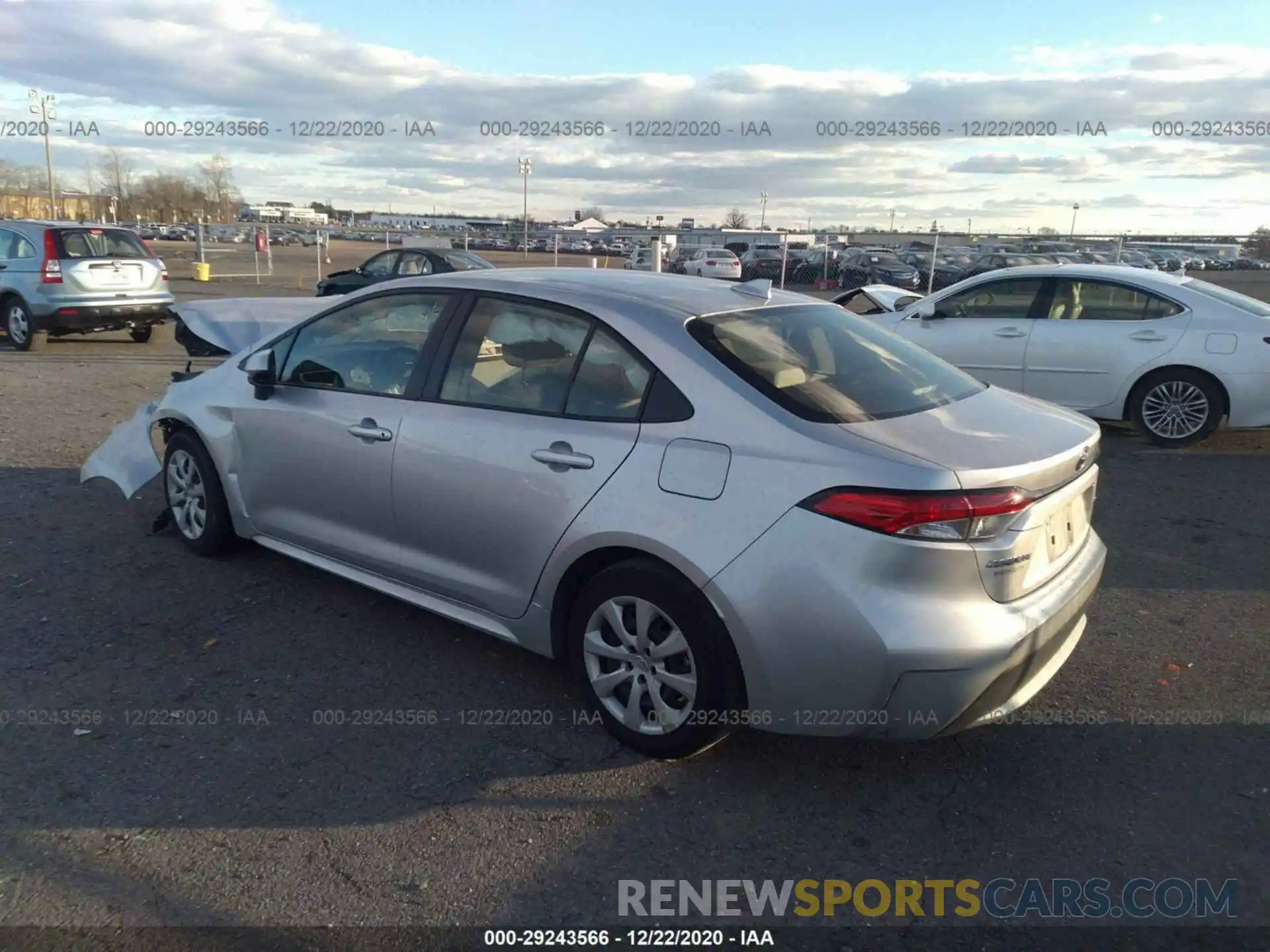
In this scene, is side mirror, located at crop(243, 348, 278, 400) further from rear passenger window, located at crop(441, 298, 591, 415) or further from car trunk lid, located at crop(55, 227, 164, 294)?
car trunk lid, located at crop(55, 227, 164, 294)

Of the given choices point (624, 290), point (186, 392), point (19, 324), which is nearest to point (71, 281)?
point (19, 324)

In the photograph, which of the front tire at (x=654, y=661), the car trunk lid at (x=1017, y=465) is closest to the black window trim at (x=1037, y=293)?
the car trunk lid at (x=1017, y=465)

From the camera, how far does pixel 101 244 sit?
12312 millimetres

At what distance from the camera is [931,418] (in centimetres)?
321

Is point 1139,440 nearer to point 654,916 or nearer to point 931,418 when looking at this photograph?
point 931,418

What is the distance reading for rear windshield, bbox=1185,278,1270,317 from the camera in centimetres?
776

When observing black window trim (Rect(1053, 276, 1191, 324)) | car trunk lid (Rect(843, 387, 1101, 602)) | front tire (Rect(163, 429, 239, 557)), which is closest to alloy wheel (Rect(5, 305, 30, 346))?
front tire (Rect(163, 429, 239, 557))

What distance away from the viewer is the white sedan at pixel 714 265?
30.2 metres

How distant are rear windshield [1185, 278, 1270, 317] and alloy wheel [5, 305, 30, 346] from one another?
13415 millimetres

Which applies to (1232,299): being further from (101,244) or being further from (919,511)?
(101,244)

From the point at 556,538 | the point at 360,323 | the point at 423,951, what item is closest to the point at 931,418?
the point at 556,538

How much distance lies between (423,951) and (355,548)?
6.69 ft

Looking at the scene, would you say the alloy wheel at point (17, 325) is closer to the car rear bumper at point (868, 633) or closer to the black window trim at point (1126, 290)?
the black window trim at point (1126, 290)

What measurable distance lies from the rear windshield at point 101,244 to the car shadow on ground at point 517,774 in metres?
9.44
